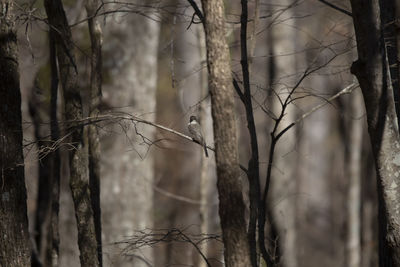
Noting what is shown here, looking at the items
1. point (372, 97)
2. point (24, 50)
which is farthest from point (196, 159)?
point (372, 97)

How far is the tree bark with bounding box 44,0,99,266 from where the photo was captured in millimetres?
7070

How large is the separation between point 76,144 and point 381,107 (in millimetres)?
2997

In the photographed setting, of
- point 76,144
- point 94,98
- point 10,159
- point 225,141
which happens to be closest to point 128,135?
point 94,98

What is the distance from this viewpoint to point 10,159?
6352 mm

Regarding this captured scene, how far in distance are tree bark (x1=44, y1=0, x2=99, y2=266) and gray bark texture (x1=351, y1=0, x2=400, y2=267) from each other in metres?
2.81

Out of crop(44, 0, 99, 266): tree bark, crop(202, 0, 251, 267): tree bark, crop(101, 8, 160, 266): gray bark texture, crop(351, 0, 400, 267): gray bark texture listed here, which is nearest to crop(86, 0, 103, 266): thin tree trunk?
crop(44, 0, 99, 266): tree bark

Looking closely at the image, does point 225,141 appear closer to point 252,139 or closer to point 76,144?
point 252,139

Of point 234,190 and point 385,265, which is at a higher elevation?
point 234,190

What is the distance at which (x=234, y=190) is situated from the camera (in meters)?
5.70

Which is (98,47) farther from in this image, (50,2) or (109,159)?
(109,159)

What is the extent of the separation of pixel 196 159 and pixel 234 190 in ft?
48.7

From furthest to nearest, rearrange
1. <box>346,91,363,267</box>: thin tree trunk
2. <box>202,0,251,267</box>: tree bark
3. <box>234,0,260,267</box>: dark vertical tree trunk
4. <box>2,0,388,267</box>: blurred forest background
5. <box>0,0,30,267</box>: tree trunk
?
<box>346,91,363,267</box>: thin tree trunk
<box>2,0,388,267</box>: blurred forest background
<box>234,0,260,267</box>: dark vertical tree trunk
<box>0,0,30,267</box>: tree trunk
<box>202,0,251,267</box>: tree bark

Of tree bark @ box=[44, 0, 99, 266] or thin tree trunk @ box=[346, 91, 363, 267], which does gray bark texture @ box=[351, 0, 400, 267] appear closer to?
tree bark @ box=[44, 0, 99, 266]

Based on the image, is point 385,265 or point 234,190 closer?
point 234,190
